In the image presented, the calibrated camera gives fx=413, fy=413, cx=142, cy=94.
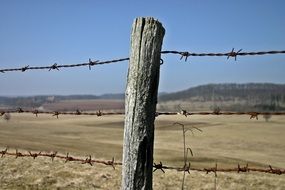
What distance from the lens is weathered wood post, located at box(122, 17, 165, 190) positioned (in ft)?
9.77

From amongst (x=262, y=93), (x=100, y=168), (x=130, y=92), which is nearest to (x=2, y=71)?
(x=130, y=92)

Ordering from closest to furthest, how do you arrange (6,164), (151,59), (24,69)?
(151,59)
(24,69)
(6,164)

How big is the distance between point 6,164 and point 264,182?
6.76 meters

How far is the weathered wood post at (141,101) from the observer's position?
2979mm

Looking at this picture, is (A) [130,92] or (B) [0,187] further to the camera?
(B) [0,187]

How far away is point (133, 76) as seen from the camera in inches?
119

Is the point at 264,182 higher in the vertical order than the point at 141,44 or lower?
lower

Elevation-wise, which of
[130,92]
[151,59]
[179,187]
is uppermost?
[151,59]

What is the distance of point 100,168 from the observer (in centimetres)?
1159

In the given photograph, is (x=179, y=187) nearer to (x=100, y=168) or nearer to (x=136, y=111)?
(x=100, y=168)

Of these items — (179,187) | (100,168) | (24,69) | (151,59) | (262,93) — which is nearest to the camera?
(151,59)

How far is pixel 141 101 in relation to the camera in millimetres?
2988

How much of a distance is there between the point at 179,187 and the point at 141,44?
7.45m

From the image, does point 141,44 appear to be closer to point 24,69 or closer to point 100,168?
point 24,69
